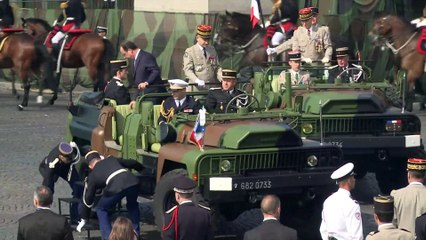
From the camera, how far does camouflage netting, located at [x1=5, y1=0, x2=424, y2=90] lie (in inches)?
1166

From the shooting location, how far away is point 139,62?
64.5ft

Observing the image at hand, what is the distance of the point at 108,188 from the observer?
14352mm

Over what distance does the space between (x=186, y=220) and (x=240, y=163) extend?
104 inches

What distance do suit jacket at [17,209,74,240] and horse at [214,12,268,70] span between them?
16539 mm

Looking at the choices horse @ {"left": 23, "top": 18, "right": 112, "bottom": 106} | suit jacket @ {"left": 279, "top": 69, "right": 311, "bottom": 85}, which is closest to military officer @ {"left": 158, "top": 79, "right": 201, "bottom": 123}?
suit jacket @ {"left": 279, "top": 69, "right": 311, "bottom": 85}

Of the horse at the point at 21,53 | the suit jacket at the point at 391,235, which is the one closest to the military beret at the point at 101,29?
the horse at the point at 21,53

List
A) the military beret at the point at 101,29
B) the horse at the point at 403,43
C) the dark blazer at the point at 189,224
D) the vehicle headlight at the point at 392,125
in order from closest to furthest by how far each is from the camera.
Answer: the dark blazer at the point at 189,224, the vehicle headlight at the point at 392,125, the horse at the point at 403,43, the military beret at the point at 101,29

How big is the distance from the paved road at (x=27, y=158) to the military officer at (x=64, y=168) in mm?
595

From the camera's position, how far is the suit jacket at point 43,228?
11.4 meters

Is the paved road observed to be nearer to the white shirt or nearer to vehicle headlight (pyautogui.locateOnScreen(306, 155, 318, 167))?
vehicle headlight (pyautogui.locateOnScreen(306, 155, 318, 167))

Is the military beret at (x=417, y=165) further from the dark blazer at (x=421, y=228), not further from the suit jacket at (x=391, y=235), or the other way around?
the suit jacket at (x=391, y=235)

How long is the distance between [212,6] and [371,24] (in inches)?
170

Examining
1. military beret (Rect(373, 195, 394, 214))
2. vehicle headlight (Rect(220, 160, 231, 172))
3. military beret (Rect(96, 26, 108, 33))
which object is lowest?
military beret (Rect(96, 26, 108, 33))

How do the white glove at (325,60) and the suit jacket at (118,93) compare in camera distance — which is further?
the white glove at (325,60)
